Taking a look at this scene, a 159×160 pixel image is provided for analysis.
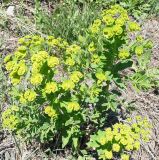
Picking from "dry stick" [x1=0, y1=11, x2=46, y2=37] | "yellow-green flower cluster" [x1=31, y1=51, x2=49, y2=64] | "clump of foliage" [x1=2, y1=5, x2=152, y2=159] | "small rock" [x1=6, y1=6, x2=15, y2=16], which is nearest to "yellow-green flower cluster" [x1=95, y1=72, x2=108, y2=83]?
"clump of foliage" [x1=2, y1=5, x2=152, y2=159]

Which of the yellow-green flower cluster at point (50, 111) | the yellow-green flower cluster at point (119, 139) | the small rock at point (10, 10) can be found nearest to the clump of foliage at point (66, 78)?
the yellow-green flower cluster at point (50, 111)

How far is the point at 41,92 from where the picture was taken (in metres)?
2.39

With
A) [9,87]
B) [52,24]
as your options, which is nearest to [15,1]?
[52,24]

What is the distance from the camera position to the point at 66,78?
8.46 ft

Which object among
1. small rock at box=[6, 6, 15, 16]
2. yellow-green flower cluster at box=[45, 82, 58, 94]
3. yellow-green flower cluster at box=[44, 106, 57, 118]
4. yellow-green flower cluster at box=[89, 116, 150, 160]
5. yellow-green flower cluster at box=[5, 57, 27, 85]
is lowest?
yellow-green flower cluster at box=[89, 116, 150, 160]

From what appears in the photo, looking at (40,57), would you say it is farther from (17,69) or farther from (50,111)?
(50,111)

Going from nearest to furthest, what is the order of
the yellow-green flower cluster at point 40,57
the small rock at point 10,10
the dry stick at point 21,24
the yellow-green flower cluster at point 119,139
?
the yellow-green flower cluster at point 40,57 → the yellow-green flower cluster at point 119,139 → the dry stick at point 21,24 → the small rock at point 10,10

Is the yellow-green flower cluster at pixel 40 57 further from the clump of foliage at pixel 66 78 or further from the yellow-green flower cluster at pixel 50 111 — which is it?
the yellow-green flower cluster at pixel 50 111

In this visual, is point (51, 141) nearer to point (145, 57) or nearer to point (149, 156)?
point (149, 156)

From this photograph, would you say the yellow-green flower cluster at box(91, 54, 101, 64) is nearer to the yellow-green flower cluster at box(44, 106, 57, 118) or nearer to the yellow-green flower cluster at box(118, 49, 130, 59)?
the yellow-green flower cluster at box(118, 49, 130, 59)

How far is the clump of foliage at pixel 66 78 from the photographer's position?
2.25 meters

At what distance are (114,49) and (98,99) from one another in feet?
1.14

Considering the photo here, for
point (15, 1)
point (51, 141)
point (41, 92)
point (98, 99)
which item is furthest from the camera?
point (15, 1)

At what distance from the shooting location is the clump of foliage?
2248 mm
